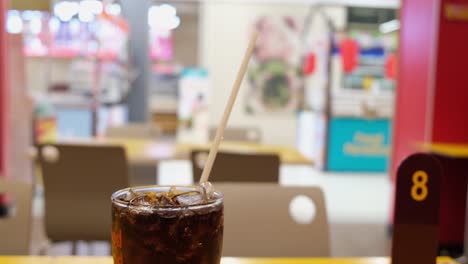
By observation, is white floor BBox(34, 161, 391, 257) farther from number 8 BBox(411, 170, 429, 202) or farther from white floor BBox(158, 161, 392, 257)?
number 8 BBox(411, 170, 429, 202)

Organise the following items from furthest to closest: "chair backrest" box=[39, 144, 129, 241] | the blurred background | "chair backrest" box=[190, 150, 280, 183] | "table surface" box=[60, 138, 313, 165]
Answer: the blurred background
"table surface" box=[60, 138, 313, 165]
"chair backrest" box=[39, 144, 129, 241]
"chair backrest" box=[190, 150, 280, 183]

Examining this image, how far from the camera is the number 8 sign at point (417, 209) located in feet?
Answer: 2.97

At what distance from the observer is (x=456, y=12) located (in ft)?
14.4

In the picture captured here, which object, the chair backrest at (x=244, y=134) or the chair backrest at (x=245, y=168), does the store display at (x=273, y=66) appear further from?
the chair backrest at (x=245, y=168)

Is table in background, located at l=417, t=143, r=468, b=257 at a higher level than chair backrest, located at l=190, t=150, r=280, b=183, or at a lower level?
lower

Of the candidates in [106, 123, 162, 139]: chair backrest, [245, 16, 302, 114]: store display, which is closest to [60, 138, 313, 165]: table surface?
[106, 123, 162, 139]: chair backrest

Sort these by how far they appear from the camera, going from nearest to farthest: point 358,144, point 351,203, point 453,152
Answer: point 453,152 < point 351,203 < point 358,144

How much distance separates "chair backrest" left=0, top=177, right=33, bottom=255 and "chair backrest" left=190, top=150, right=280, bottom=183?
100 centimetres

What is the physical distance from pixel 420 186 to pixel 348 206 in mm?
5128

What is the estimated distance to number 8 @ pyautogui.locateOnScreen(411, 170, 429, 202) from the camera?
91 cm

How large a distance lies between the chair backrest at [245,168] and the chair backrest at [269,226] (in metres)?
0.84

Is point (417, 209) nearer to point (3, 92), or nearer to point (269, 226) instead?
point (269, 226)

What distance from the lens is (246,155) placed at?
→ 8.09ft

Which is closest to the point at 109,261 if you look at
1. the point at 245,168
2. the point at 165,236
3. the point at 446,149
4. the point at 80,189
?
the point at 165,236
